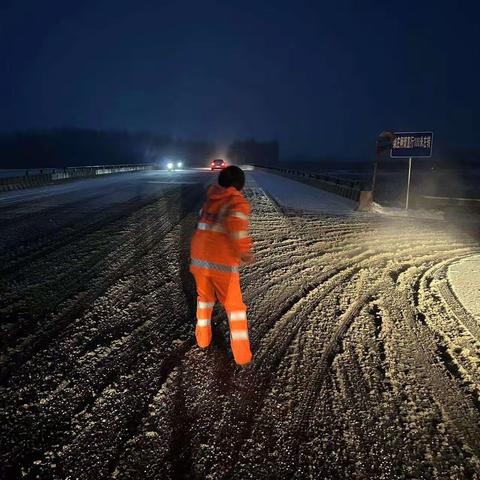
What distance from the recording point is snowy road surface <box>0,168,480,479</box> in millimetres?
2391

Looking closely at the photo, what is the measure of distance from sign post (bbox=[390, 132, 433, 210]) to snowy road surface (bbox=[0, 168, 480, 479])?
814 cm

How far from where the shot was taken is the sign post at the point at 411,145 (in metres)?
13.3

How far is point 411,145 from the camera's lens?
13.6m

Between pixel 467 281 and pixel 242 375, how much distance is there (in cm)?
443

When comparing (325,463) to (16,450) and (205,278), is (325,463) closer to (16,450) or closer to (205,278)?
(205,278)

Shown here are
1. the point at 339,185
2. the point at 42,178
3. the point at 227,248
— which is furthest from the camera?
the point at 42,178

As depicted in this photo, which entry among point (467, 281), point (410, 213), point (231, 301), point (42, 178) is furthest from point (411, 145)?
point (42, 178)

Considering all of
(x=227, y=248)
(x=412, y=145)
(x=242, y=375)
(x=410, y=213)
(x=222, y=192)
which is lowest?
(x=410, y=213)

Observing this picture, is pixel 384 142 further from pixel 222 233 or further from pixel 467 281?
pixel 222 233

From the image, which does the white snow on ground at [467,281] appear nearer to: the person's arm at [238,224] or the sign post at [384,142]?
the person's arm at [238,224]

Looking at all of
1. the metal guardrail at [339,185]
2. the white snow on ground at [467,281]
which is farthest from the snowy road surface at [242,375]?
the metal guardrail at [339,185]

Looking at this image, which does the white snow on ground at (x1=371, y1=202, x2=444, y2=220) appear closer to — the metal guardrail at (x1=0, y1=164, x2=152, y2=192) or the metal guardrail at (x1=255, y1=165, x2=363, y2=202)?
the metal guardrail at (x1=255, y1=165, x2=363, y2=202)

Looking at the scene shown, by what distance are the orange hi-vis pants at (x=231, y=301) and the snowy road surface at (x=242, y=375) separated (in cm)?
22

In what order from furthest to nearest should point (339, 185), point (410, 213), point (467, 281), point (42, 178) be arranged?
point (42, 178), point (339, 185), point (410, 213), point (467, 281)
